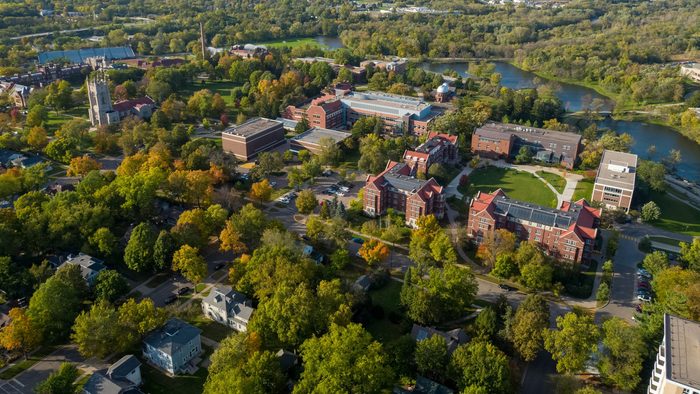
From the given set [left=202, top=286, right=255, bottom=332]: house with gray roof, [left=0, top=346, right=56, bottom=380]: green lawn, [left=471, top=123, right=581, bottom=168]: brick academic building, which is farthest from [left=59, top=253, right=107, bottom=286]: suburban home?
[left=471, top=123, right=581, bottom=168]: brick academic building

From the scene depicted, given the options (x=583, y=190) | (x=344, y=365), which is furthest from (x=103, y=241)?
(x=583, y=190)

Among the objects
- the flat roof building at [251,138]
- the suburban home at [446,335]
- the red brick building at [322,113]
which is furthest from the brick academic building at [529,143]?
the suburban home at [446,335]

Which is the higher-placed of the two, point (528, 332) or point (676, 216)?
point (528, 332)

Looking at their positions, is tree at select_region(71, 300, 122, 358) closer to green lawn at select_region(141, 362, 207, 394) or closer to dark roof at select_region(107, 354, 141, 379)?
dark roof at select_region(107, 354, 141, 379)

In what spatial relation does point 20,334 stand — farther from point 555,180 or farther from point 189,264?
point 555,180

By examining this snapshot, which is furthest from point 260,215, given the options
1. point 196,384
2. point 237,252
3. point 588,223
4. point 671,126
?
point 671,126

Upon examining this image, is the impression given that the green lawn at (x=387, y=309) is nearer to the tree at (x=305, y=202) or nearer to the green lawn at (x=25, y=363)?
the tree at (x=305, y=202)

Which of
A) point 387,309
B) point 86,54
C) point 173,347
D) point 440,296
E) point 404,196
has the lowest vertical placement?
point 387,309
